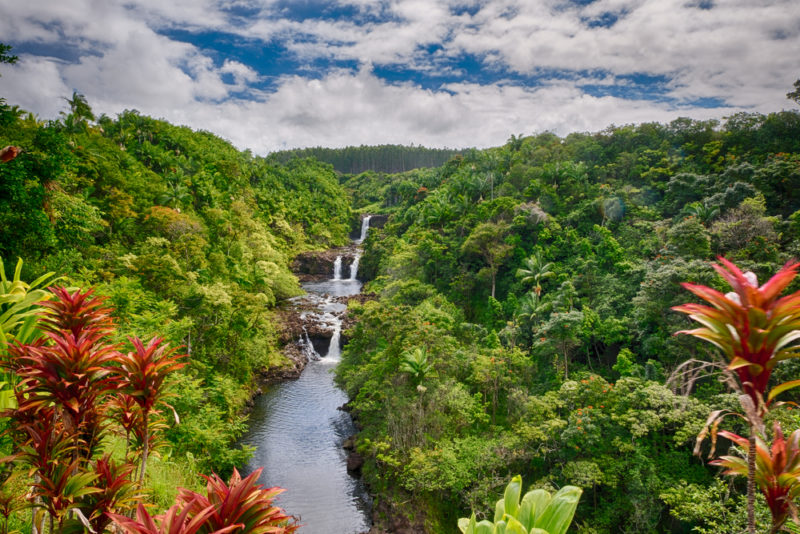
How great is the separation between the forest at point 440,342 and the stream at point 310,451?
1077 millimetres

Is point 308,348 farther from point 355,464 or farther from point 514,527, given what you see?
point 514,527

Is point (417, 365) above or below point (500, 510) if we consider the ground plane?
below

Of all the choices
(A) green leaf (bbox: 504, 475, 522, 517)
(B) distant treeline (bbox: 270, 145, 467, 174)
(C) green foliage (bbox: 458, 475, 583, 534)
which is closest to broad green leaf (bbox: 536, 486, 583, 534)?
(C) green foliage (bbox: 458, 475, 583, 534)

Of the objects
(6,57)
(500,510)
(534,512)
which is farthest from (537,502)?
(6,57)

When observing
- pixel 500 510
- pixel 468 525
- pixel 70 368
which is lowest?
pixel 468 525

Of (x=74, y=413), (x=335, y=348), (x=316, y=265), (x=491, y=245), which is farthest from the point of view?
(x=316, y=265)

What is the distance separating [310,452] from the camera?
57.3ft

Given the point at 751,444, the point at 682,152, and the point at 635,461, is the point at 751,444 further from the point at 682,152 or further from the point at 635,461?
the point at 682,152

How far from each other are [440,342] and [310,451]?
293 inches

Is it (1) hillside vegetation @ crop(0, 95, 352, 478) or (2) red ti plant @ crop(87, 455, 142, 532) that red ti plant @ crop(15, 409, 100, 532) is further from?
(1) hillside vegetation @ crop(0, 95, 352, 478)

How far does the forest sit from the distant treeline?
3500 inches

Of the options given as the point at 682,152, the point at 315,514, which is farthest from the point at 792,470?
the point at 682,152

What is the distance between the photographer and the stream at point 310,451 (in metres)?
14.2

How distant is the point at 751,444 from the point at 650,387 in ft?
38.0
